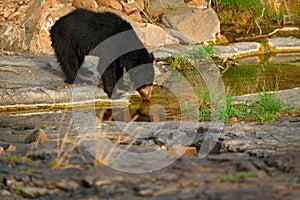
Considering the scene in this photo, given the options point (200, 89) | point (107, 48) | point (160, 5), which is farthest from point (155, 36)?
point (107, 48)

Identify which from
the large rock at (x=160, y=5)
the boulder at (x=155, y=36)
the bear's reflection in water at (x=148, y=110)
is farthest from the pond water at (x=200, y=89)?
the large rock at (x=160, y=5)

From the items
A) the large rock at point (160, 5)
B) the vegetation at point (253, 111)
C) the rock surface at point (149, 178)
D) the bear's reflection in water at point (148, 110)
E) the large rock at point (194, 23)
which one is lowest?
the large rock at point (194, 23)

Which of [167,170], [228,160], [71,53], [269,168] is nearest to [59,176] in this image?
[167,170]

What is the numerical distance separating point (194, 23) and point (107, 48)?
15.5ft

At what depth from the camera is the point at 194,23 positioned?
463 inches

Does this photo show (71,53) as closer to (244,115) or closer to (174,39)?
(244,115)

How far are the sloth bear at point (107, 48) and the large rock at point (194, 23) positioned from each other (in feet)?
13.3

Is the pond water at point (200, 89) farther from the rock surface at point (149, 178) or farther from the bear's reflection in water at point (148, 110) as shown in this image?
the rock surface at point (149, 178)

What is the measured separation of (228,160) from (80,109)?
163 inches

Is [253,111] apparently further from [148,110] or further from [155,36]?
[155,36]

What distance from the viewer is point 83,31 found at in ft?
24.9

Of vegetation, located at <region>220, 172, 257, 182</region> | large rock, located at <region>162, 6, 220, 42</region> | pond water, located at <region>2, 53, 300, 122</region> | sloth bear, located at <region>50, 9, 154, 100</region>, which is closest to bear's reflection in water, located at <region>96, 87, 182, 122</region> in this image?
Result: pond water, located at <region>2, 53, 300, 122</region>

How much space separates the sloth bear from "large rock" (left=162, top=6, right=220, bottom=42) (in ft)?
13.3

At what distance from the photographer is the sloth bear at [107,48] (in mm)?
7152
